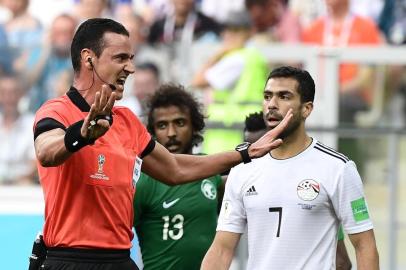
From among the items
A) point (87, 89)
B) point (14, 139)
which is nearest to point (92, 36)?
point (87, 89)

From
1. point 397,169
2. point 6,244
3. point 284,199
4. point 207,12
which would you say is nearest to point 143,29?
point 207,12

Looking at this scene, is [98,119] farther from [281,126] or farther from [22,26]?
[22,26]

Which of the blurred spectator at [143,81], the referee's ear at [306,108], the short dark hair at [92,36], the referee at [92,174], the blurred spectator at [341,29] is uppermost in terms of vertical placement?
the blurred spectator at [341,29]

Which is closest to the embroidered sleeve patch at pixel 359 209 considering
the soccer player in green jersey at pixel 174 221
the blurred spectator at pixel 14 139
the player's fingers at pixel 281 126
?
the player's fingers at pixel 281 126

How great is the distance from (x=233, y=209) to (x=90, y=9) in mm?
7736

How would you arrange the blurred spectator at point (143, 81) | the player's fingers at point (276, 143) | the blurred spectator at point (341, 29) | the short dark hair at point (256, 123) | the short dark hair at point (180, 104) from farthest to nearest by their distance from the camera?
the blurred spectator at point (341, 29) → the blurred spectator at point (143, 81) → the short dark hair at point (256, 123) → the short dark hair at point (180, 104) → the player's fingers at point (276, 143)

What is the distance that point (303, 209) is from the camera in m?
6.19

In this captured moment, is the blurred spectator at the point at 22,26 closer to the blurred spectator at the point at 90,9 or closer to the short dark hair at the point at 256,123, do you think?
the blurred spectator at the point at 90,9

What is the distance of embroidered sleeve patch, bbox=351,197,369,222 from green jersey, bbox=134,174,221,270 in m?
1.28

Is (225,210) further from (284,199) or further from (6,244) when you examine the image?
(6,244)

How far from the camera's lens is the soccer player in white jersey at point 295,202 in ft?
20.2

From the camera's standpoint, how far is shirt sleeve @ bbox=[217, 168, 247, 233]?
252 inches

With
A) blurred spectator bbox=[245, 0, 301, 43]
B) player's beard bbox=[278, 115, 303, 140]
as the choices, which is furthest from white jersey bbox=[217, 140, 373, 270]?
blurred spectator bbox=[245, 0, 301, 43]

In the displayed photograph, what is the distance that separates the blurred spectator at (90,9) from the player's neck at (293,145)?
25.1 ft
